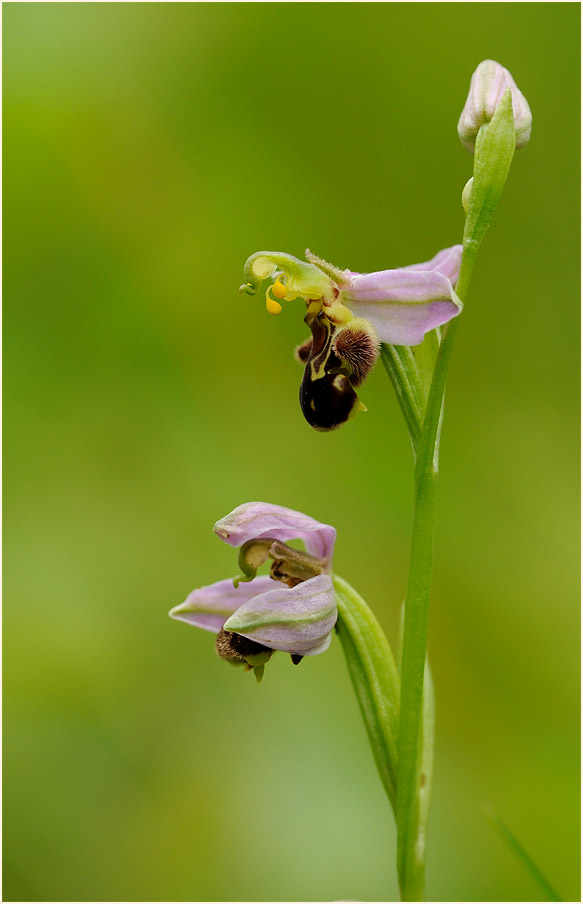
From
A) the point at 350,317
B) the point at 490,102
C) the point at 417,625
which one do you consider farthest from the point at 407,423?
the point at 490,102

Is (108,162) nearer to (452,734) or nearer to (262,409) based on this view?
(262,409)

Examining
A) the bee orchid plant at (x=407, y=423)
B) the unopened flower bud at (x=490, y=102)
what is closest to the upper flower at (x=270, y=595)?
the bee orchid plant at (x=407, y=423)

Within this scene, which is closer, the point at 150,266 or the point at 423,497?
the point at 423,497

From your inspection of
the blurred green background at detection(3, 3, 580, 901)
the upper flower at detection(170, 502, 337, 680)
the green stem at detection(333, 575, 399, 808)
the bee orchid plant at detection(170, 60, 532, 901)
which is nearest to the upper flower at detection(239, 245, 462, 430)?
the bee orchid plant at detection(170, 60, 532, 901)

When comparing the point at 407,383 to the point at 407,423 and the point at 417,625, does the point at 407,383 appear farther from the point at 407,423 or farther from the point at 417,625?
the point at 417,625

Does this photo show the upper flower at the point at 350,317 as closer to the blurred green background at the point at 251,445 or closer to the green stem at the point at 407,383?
the green stem at the point at 407,383

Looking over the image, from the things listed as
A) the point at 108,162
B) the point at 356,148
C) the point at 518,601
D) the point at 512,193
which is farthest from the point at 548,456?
the point at 108,162

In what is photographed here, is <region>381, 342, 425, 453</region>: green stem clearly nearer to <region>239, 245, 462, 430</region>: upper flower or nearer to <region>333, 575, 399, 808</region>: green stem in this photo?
<region>239, 245, 462, 430</region>: upper flower
